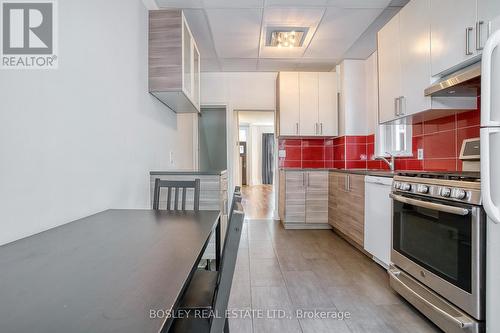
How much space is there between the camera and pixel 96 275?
73 cm

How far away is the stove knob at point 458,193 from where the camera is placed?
1.46m

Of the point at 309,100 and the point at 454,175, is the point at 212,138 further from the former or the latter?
the point at 454,175

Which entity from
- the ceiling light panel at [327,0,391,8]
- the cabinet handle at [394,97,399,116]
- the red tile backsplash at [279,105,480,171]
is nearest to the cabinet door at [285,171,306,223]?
the red tile backsplash at [279,105,480,171]

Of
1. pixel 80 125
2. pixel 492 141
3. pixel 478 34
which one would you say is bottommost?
pixel 492 141

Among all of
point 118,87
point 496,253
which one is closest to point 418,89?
point 496,253

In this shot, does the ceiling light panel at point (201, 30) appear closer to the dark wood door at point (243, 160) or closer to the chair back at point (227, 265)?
the chair back at point (227, 265)

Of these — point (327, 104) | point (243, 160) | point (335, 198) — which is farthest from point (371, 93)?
point (243, 160)

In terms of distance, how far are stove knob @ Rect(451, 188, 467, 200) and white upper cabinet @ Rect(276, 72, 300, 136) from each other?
9.40 ft

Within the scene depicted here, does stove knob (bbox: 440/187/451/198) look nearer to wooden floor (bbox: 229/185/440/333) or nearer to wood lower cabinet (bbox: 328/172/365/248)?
wooden floor (bbox: 229/185/440/333)

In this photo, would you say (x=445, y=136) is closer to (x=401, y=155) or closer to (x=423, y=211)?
(x=401, y=155)

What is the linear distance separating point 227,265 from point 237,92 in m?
4.25

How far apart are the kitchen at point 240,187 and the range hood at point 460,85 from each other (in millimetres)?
18

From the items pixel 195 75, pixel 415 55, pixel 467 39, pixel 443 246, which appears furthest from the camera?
pixel 195 75

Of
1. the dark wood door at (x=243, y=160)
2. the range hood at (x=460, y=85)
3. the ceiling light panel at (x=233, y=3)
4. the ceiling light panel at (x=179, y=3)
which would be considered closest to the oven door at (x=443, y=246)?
the range hood at (x=460, y=85)
